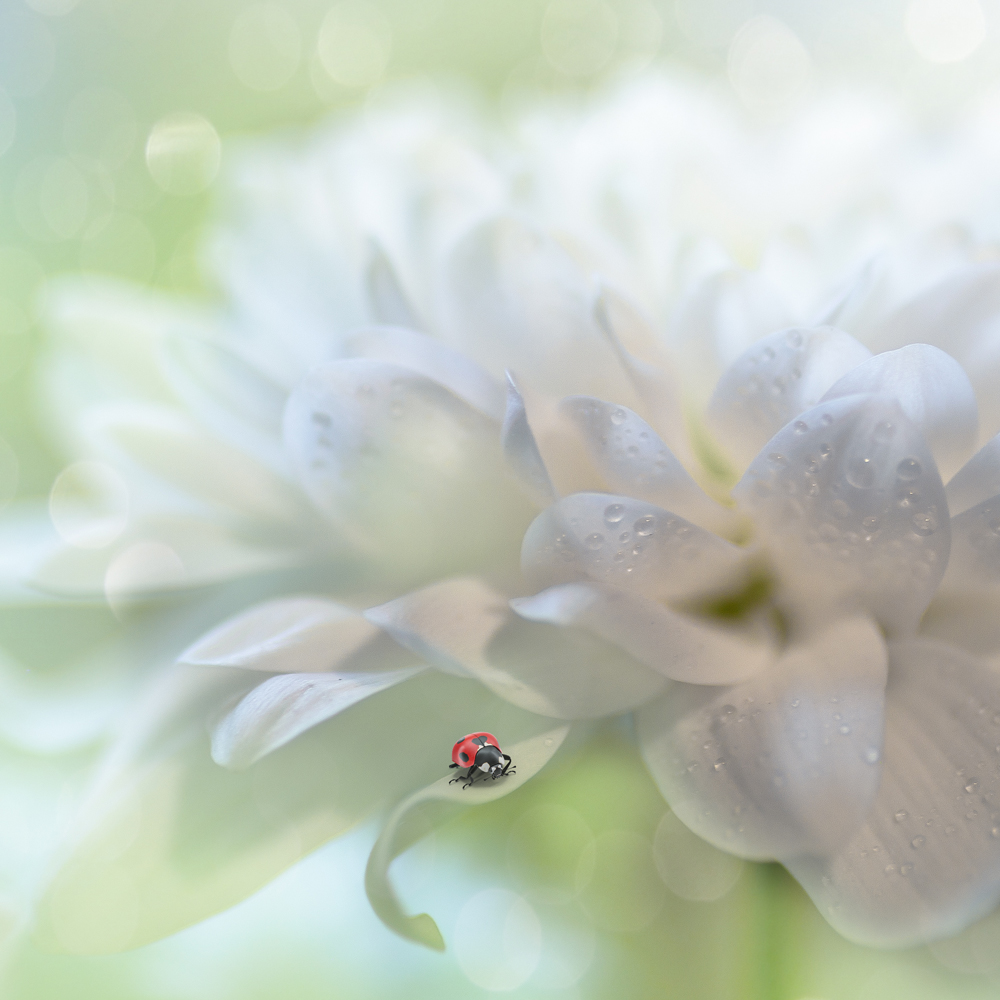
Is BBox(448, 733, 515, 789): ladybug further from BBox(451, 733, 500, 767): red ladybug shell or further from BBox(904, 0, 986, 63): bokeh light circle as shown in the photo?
BBox(904, 0, 986, 63): bokeh light circle

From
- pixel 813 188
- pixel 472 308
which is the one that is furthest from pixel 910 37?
pixel 472 308

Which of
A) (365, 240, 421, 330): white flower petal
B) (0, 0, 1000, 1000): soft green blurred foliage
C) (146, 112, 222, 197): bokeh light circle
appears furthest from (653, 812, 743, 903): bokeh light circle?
(146, 112, 222, 197): bokeh light circle

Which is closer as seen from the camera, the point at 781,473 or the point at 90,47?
the point at 781,473

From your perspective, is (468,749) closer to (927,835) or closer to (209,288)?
(927,835)

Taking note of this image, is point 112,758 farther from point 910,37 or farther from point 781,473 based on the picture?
point 910,37

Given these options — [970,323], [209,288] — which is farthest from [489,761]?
[209,288]

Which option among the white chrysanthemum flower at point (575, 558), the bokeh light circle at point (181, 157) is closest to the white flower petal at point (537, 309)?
the white chrysanthemum flower at point (575, 558)

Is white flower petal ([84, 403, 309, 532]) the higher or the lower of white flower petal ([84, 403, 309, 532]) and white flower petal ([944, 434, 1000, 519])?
the lower
